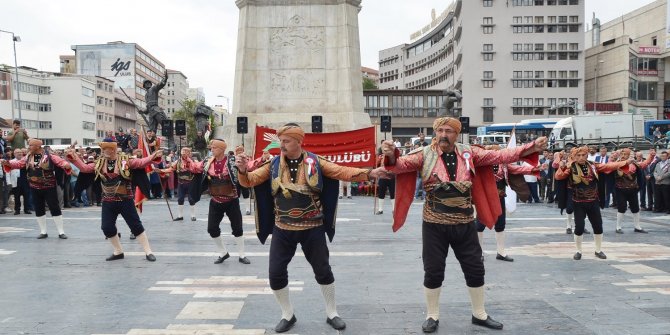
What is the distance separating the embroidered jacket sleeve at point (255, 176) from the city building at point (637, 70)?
2826 inches

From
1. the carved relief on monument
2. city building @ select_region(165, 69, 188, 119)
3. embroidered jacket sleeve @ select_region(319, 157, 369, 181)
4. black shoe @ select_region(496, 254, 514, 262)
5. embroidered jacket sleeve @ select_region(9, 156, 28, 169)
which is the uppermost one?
city building @ select_region(165, 69, 188, 119)

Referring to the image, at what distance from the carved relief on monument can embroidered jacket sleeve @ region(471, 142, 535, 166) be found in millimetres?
19836

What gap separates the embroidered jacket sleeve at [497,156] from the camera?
6717mm

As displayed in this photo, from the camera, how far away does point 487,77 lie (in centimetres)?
7738

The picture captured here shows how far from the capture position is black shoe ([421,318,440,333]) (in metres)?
6.41

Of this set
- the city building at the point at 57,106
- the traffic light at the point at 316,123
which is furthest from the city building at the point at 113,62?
the traffic light at the point at 316,123

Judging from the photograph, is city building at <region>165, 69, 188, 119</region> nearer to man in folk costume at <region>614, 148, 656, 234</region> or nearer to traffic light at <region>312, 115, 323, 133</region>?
traffic light at <region>312, 115, 323, 133</region>

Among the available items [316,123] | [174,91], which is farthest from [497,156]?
[174,91]

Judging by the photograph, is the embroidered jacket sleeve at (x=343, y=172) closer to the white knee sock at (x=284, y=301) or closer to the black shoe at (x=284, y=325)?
the white knee sock at (x=284, y=301)

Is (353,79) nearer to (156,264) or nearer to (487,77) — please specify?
(156,264)

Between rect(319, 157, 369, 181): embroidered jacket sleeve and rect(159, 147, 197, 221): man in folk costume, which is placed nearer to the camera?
rect(319, 157, 369, 181): embroidered jacket sleeve

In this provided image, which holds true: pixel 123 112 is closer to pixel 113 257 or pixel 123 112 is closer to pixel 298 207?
pixel 113 257

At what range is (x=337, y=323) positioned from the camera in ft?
21.6

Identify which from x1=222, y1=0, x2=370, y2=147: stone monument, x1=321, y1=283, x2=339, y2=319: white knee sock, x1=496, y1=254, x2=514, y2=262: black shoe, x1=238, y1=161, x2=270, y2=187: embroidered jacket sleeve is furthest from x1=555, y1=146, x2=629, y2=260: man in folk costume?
x1=222, y1=0, x2=370, y2=147: stone monument
